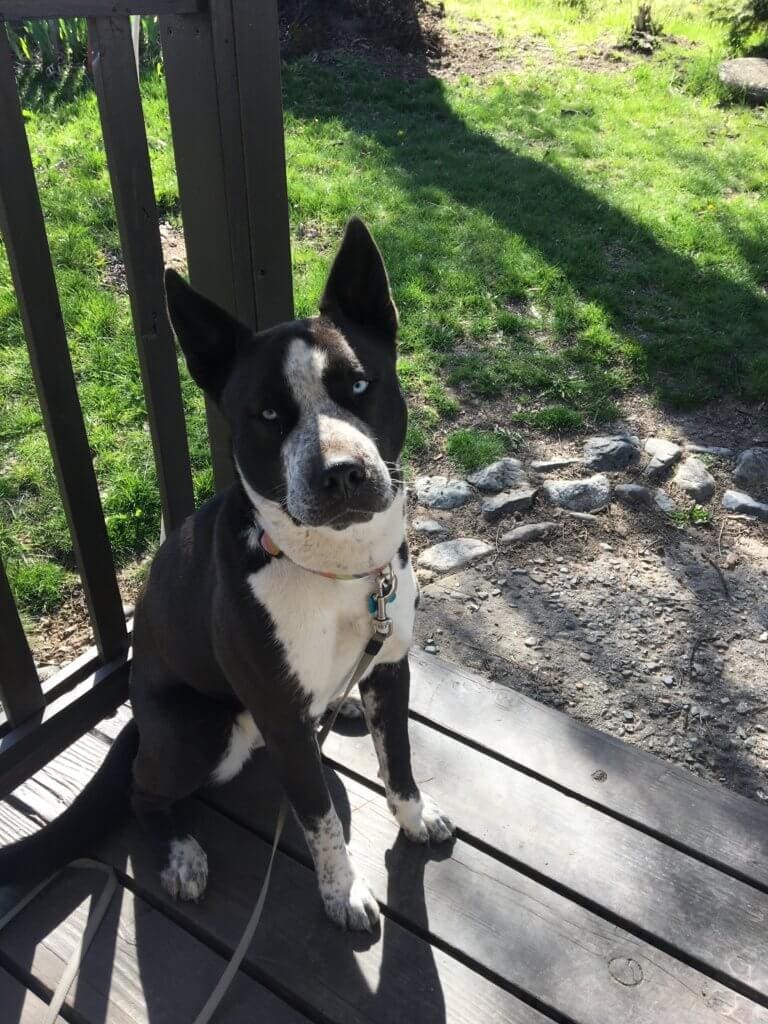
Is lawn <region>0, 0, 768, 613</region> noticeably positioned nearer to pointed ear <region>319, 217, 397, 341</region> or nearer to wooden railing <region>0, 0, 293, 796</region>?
wooden railing <region>0, 0, 293, 796</region>

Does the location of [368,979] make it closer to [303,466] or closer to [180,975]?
[180,975]

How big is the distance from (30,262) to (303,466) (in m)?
0.89

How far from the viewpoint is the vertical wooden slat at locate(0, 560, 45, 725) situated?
228cm

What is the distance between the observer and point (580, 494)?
3865 millimetres

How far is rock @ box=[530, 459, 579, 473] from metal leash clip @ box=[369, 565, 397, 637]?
86.5 inches

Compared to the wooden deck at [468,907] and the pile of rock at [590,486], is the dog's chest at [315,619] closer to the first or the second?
the wooden deck at [468,907]

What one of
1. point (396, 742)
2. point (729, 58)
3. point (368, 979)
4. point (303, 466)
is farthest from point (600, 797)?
point (729, 58)

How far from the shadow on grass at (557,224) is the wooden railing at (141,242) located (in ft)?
8.35

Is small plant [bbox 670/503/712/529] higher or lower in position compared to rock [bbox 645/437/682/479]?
lower

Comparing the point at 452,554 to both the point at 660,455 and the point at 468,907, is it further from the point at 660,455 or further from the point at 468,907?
the point at 468,907

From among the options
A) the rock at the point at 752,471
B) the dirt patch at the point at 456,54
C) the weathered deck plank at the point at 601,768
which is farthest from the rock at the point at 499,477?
the dirt patch at the point at 456,54

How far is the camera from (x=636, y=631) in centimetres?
327

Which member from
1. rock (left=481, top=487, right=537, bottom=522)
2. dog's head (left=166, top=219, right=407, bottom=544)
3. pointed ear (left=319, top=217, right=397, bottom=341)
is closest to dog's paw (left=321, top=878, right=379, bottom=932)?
dog's head (left=166, top=219, right=407, bottom=544)

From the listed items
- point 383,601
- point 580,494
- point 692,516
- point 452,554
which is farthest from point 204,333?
point 692,516
